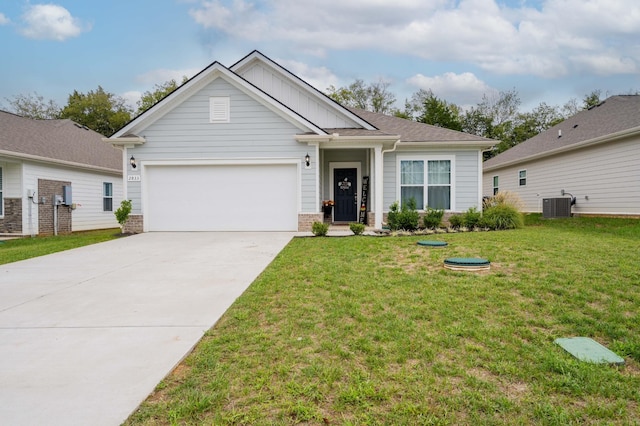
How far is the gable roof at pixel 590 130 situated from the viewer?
1273 cm

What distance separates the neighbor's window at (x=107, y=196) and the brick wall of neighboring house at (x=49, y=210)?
2191 mm

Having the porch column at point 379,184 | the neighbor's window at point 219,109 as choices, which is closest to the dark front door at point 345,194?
the porch column at point 379,184

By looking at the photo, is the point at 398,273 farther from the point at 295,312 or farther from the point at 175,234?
the point at 175,234

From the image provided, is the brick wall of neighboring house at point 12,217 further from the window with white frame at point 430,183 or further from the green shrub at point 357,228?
the window with white frame at point 430,183

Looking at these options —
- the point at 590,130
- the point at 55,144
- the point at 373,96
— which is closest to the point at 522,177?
the point at 590,130

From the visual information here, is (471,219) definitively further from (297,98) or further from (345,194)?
(297,98)

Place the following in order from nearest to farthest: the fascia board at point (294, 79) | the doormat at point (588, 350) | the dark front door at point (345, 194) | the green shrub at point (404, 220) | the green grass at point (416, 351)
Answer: the green grass at point (416, 351) < the doormat at point (588, 350) < the green shrub at point (404, 220) < the fascia board at point (294, 79) < the dark front door at point (345, 194)

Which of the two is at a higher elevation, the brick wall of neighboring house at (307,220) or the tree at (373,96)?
the tree at (373,96)

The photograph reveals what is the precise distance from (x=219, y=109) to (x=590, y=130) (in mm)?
14037

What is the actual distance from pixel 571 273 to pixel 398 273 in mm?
2359

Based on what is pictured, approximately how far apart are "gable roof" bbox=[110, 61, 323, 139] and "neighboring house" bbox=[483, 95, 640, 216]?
1030 cm

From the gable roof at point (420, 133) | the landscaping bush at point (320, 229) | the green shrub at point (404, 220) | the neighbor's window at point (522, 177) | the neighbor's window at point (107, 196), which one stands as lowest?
the landscaping bush at point (320, 229)

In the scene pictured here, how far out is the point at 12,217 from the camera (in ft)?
42.8

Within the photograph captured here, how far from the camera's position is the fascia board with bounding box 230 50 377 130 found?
12875mm
